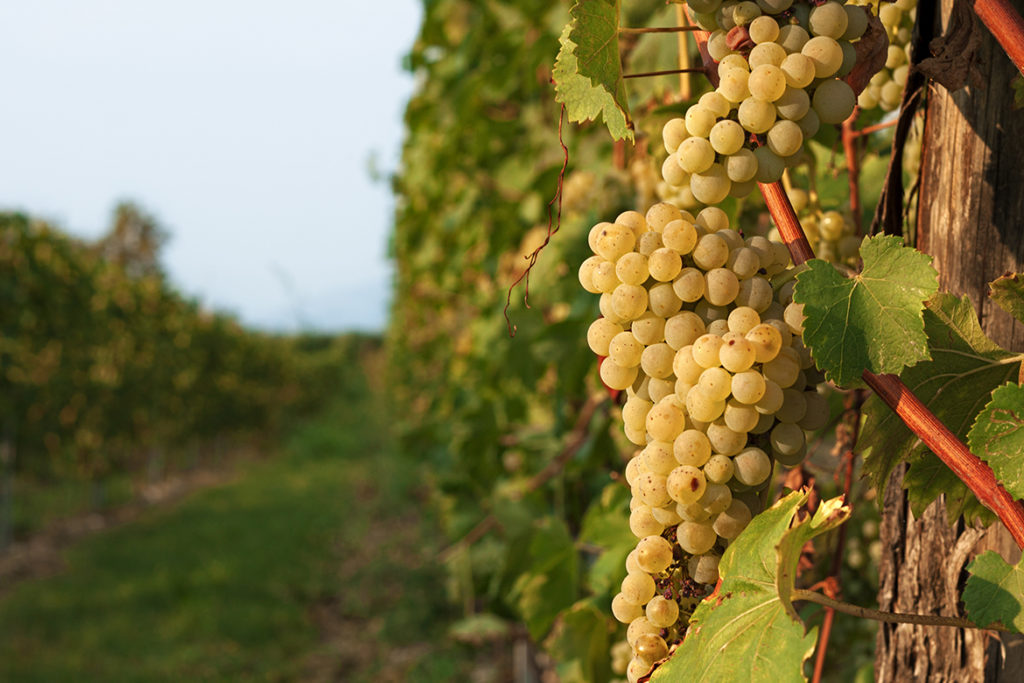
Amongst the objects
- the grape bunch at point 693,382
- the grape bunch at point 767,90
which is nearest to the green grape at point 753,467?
the grape bunch at point 693,382

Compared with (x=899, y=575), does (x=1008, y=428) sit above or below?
above

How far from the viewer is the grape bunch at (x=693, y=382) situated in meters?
0.66

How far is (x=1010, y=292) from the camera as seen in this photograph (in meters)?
0.68

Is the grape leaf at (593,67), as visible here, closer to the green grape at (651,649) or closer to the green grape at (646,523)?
the green grape at (646,523)

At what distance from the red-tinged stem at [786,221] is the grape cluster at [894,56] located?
11.4 inches

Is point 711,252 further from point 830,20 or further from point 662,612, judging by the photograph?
point 662,612

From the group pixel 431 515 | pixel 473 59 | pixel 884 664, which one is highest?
pixel 473 59

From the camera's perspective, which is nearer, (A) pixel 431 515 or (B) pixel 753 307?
(B) pixel 753 307

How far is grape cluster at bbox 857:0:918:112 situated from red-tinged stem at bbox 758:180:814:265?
0.29 m

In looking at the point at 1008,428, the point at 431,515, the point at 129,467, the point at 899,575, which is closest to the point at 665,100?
the point at 899,575

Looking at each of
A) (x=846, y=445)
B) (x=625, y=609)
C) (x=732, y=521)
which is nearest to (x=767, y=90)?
(x=732, y=521)

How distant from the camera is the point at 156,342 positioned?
14.2 metres

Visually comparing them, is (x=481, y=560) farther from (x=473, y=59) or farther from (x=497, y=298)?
(x=473, y=59)

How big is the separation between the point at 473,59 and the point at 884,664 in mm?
3193
